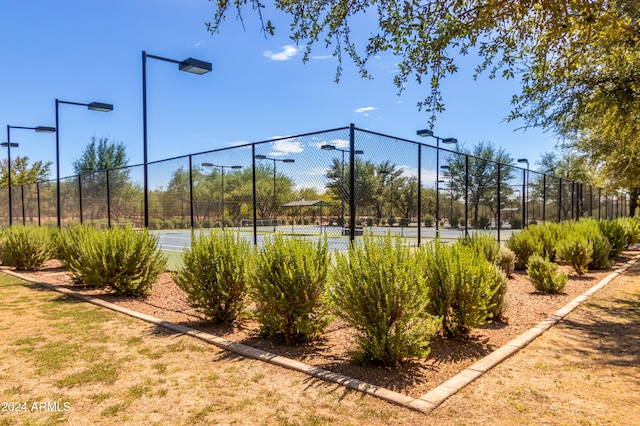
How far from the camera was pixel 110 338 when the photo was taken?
5285 mm

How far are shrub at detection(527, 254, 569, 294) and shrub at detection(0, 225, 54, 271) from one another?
1237 centimetres

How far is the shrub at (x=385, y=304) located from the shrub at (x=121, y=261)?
16.5ft

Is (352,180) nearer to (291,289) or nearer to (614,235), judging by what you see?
(291,289)

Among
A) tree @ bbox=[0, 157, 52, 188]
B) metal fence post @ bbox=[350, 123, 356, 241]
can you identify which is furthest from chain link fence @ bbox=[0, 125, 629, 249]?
tree @ bbox=[0, 157, 52, 188]

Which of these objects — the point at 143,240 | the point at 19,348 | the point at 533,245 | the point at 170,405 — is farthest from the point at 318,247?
the point at 533,245

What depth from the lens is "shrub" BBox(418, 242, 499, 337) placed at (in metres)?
4.81

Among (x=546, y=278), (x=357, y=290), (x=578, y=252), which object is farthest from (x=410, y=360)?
(x=578, y=252)

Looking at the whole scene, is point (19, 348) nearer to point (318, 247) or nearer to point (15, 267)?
point (318, 247)

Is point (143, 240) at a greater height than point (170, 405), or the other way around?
point (143, 240)

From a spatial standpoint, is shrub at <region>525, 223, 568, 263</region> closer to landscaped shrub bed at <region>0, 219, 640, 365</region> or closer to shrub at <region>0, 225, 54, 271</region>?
landscaped shrub bed at <region>0, 219, 640, 365</region>

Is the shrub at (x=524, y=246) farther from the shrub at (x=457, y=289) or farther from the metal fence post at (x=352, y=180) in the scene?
the metal fence post at (x=352, y=180)

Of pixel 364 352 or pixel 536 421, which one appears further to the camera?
pixel 364 352

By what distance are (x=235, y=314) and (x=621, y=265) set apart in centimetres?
1217

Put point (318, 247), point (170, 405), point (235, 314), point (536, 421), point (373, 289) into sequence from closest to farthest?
point (536, 421) → point (170, 405) → point (373, 289) → point (318, 247) → point (235, 314)
